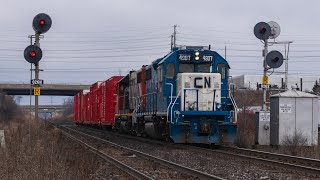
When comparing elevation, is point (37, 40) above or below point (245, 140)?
above

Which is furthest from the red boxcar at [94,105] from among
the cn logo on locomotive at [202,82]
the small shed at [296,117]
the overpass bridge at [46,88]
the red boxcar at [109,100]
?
the overpass bridge at [46,88]

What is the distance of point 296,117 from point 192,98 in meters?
4.29

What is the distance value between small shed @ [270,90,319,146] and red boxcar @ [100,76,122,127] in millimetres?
14648

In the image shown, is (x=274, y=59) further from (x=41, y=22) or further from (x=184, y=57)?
(x=41, y=22)

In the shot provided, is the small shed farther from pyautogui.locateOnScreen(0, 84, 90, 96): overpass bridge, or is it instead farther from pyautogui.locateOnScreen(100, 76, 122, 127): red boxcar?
pyautogui.locateOnScreen(0, 84, 90, 96): overpass bridge

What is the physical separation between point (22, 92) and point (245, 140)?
72.2 m

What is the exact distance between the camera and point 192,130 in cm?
1778

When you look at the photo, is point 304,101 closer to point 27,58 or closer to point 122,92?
point 27,58

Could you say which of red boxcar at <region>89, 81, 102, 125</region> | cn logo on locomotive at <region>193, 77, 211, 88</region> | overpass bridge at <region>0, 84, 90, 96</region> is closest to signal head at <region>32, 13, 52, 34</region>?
cn logo on locomotive at <region>193, 77, 211, 88</region>

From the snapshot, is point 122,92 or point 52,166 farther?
point 122,92

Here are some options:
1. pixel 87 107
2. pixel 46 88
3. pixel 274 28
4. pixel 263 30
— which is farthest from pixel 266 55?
pixel 46 88

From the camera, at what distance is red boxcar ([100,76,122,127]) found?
107 ft

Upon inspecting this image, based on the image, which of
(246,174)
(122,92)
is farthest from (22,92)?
(246,174)

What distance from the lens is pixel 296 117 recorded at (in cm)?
1941
